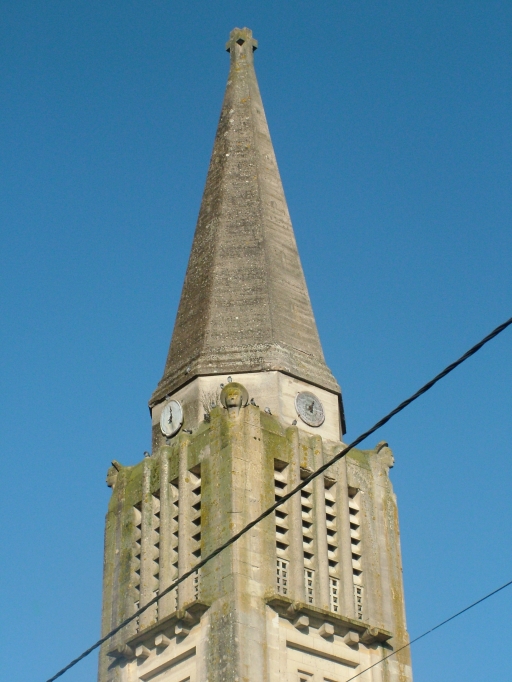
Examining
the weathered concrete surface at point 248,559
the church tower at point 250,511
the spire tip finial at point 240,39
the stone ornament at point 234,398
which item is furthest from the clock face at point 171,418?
the spire tip finial at point 240,39

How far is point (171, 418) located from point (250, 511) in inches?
256

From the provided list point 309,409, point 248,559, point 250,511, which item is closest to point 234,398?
point 309,409

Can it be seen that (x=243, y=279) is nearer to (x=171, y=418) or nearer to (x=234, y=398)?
(x=171, y=418)

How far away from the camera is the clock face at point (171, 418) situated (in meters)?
49.8

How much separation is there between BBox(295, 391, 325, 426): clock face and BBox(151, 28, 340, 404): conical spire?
70 centimetres

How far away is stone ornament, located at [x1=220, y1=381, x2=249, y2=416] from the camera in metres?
46.9

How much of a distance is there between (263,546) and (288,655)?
332cm

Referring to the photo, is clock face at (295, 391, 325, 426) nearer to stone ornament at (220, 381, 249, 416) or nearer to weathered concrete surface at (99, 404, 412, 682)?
weathered concrete surface at (99, 404, 412, 682)

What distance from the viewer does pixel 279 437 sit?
47.3 metres

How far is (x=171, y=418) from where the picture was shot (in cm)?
5025

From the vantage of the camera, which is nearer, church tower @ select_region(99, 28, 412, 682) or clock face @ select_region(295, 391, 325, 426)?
church tower @ select_region(99, 28, 412, 682)

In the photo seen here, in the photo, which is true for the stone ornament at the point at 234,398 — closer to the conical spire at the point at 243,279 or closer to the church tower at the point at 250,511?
the church tower at the point at 250,511

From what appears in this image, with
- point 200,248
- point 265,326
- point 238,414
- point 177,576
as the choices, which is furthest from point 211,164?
point 177,576

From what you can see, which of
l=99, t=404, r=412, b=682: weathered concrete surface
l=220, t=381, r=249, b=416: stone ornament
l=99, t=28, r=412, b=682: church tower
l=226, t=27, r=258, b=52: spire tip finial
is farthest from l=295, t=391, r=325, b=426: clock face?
l=226, t=27, r=258, b=52: spire tip finial
